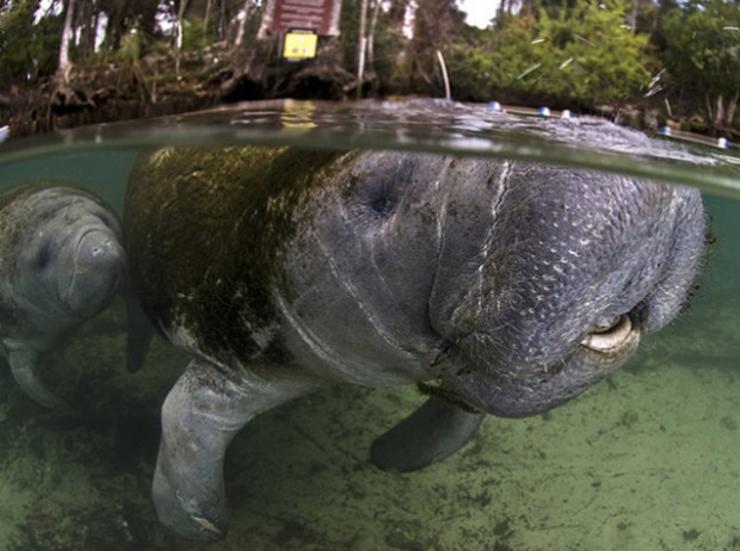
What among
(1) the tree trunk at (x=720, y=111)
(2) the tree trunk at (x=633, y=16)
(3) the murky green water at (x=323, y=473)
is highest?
(2) the tree trunk at (x=633, y=16)

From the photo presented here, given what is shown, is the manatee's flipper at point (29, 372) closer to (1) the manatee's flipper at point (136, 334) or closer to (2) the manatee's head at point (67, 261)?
(2) the manatee's head at point (67, 261)

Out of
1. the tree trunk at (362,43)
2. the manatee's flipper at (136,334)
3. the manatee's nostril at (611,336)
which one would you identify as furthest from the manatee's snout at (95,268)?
the manatee's nostril at (611,336)

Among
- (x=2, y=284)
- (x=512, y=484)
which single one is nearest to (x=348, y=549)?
(x=512, y=484)

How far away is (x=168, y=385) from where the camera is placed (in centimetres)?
371

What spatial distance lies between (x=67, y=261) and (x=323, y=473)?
5.25 ft

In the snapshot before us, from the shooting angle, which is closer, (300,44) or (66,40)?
(300,44)

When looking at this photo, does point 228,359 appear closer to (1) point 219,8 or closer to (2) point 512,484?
(1) point 219,8

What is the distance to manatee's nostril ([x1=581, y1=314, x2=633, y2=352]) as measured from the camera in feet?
7.55

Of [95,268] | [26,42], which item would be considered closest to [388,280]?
[26,42]

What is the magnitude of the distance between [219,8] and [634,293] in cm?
140

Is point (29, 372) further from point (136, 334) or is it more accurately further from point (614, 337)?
point (614, 337)

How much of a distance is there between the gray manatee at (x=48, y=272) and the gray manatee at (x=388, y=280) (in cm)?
39

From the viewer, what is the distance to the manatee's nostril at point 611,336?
7.55 feet

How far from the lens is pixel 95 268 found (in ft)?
12.8
